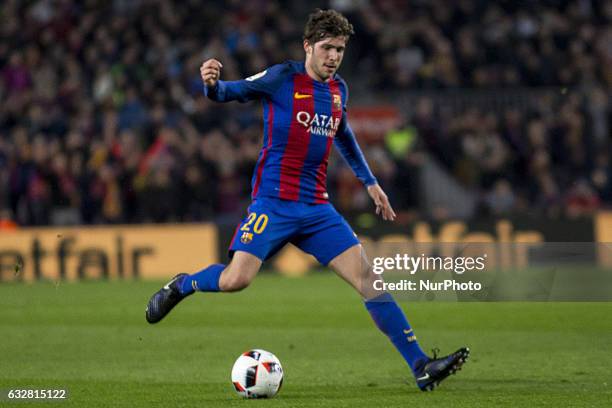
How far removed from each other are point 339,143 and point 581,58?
43.5 ft

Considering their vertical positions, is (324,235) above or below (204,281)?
above

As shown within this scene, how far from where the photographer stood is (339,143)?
808 centimetres

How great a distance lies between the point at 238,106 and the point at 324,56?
12.4 meters

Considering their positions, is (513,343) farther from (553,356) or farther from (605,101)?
(605,101)

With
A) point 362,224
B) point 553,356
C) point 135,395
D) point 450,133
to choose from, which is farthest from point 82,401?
point 450,133

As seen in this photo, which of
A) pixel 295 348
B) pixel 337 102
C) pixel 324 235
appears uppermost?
pixel 337 102

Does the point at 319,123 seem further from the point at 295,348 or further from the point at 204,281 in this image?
the point at 295,348

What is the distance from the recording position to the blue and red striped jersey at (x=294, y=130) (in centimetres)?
754

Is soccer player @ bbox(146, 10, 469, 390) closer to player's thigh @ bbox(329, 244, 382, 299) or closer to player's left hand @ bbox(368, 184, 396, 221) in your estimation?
player's thigh @ bbox(329, 244, 382, 299)

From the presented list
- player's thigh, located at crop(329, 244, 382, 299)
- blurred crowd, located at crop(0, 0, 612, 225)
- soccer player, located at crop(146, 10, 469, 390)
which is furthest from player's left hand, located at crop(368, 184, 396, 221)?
blurred crowd, located at crop(0, 0, 612, 225)

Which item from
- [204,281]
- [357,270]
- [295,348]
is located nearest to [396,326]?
[357,270]

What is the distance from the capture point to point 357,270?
24.6ft

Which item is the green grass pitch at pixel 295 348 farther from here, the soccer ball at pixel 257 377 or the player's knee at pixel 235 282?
the player's knee at pixel 235 282

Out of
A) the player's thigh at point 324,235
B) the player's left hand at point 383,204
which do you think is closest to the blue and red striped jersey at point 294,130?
the player's thigh at point 324,235
